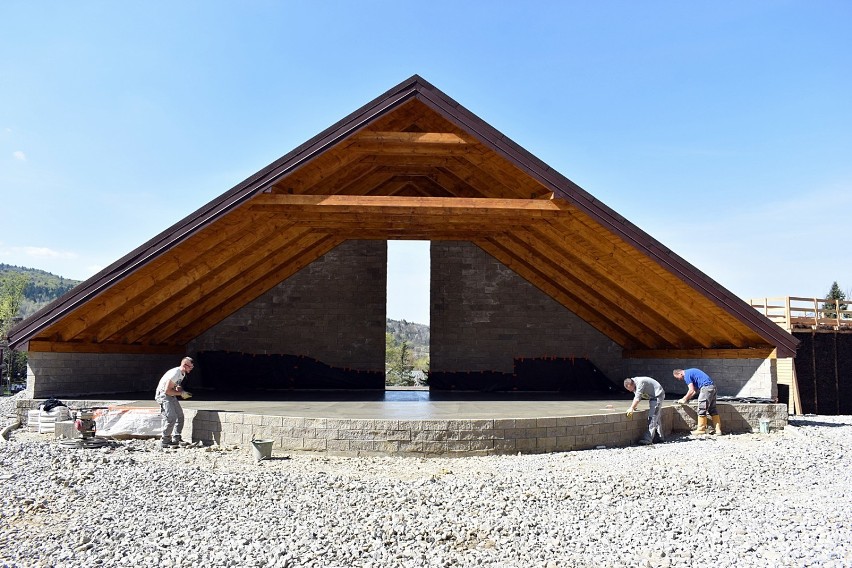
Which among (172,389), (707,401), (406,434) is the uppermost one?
(172,389)

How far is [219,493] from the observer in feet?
18.5

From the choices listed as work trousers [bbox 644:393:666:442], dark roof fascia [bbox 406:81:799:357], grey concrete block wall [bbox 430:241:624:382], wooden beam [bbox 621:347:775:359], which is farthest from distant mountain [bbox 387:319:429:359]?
work trousers [bbox 644:393:666:442]

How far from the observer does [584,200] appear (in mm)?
9094

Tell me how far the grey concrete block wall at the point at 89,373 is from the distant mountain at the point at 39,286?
7541cm

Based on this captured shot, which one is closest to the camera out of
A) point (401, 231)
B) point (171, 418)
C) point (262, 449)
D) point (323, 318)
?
point (262, 449)

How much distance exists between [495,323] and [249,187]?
7.72m

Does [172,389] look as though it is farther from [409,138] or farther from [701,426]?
[701,426]

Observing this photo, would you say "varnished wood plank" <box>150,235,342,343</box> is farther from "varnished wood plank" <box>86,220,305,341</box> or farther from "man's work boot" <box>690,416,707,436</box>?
"man's work boot" <box>690,416,707,436</box>

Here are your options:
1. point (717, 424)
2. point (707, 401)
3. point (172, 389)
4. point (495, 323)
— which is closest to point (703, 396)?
point (707, 401)

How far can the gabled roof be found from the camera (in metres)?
8.95

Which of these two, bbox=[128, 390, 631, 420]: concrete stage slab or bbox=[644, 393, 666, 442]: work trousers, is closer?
bbox=[128, 390, 631, 420]: concrete stage slab

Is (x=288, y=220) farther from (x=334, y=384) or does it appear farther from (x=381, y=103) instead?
(x=334, y=384)

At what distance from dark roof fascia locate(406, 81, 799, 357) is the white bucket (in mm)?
5092

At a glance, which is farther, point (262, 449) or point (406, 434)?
point (406, 434)
